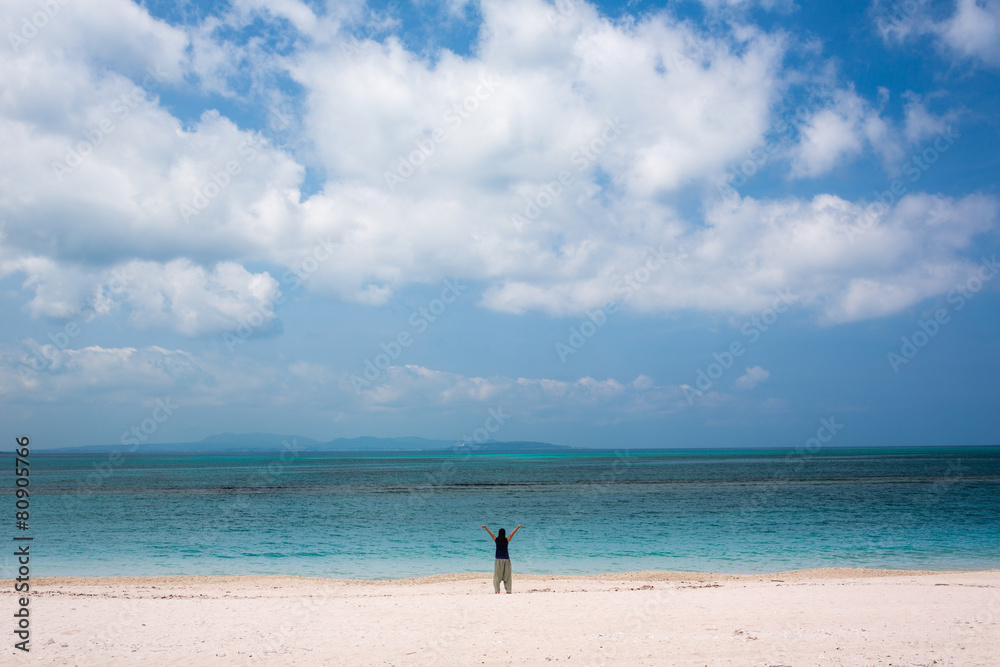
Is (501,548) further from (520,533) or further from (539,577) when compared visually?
(520,533)

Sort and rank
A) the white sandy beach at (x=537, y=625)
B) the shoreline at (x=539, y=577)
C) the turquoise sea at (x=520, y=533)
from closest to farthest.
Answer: the white sandy beach at (x=537, y=625), the shoreline at (x=539, y=577), the turquoise sea at (x=520, y=533)

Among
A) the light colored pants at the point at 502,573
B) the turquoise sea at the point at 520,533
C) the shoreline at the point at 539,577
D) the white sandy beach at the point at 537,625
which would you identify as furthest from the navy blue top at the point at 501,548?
the turquoise sea at the point at 520,533

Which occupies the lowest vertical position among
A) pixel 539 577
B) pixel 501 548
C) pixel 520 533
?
pixel 520 533

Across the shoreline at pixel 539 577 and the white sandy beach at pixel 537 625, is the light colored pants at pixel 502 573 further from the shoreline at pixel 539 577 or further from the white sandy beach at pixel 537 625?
the shoreline at pixel 539 577

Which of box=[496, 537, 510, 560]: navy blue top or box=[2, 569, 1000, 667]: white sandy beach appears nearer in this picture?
box=[2, 569, 1000, 667]: white sandy beach

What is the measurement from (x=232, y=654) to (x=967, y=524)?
37.5m

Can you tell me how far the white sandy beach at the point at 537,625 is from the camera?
36.8 feet

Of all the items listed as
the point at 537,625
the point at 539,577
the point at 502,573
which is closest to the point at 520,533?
the point at 539,577

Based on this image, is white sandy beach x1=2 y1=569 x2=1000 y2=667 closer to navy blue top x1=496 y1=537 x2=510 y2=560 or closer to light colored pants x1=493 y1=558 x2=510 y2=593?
light colored pants x1=493 y1=558 x2=510 y2=593

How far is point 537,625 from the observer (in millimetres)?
13359

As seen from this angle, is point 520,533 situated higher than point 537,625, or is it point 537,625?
point 537,625

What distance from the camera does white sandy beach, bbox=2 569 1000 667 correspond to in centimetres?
1123

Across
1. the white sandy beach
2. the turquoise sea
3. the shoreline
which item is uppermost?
the white sandy beach

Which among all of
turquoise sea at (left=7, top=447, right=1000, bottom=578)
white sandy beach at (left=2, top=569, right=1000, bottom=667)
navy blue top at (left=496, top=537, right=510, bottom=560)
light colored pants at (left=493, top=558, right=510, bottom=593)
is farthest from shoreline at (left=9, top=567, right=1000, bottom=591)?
navy blue top at (left=496, top=537, right=510, bottom=560)
